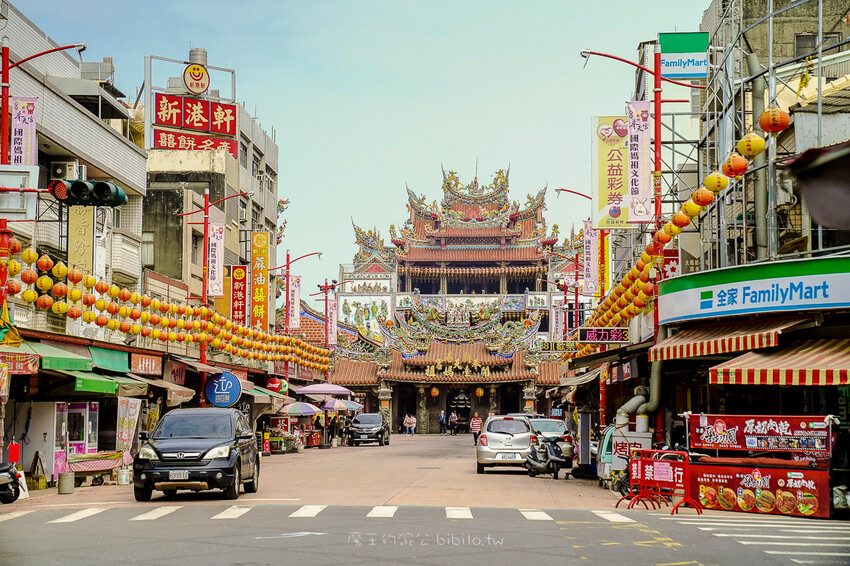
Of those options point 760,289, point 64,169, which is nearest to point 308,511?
point 760,289

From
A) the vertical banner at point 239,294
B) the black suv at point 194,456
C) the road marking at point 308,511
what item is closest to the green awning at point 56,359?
the black suv at point 194,456

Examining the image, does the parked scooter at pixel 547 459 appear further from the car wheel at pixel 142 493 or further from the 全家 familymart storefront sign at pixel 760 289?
the car wheel at pixel 142 493

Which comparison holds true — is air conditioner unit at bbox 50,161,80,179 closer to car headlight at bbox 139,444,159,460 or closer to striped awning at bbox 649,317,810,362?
car headlight at bbox 139,444,159,460

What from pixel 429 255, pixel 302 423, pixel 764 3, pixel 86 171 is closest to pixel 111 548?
pixel 86 171

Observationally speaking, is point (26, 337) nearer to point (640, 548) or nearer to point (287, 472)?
point (287, 472)

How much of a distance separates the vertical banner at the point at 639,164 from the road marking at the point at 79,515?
47.1 feet

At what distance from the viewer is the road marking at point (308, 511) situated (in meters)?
16.4

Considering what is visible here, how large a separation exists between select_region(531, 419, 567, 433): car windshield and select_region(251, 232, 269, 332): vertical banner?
51.3 ft

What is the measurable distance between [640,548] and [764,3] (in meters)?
24.7

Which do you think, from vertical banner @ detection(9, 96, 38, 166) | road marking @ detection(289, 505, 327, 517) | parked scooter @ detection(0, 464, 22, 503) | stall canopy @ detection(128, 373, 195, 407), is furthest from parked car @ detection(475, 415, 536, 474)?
parked scooter @ detection(0, 464, 22, 503)

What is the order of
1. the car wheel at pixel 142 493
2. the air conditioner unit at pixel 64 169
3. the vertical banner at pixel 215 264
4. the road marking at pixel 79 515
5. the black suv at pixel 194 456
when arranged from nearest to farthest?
the road marking at pixel 79 515 < the black suv at pixel 194 456 < the car wheel at pixel 142 493 < the air conditioner unit at pixel 64 169 < the vertical banner at pixel 215 264

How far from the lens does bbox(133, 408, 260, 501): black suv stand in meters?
18.7

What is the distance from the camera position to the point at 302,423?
55.3m

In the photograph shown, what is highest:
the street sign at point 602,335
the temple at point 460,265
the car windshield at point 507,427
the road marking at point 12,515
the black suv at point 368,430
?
the temple at point 460,265
